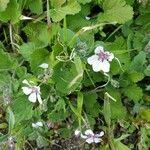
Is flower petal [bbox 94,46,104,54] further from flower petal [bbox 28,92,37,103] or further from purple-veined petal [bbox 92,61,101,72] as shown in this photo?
flower petal [bbox 28,92,37,103]

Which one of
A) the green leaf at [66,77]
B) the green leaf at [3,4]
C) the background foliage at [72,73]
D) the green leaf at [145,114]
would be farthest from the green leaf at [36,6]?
the green leaf at [145,114]

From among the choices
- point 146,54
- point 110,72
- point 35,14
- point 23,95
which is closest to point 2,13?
point 35,14

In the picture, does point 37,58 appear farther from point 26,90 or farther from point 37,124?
point 37,124

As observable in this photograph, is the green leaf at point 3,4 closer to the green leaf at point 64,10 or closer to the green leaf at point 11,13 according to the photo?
the green leaf at point 11,13

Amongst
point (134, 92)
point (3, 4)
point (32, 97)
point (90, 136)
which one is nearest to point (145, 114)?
point (134, 92)

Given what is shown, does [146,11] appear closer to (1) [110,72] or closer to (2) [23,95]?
(1) [110,72]

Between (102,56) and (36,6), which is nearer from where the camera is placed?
(102,56)
